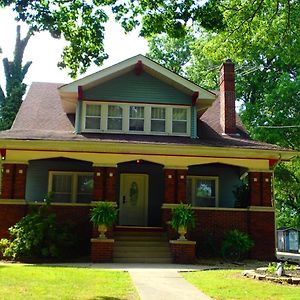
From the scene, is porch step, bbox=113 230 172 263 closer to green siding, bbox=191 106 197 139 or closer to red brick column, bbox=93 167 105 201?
red brick column, bbox=93 167 105 201

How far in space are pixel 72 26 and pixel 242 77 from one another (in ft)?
76.8

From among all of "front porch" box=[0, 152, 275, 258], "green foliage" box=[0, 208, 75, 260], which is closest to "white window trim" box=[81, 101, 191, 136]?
"front porch" box=[0, 152, 275, 258]

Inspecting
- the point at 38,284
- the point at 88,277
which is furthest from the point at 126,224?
the point at 38,284

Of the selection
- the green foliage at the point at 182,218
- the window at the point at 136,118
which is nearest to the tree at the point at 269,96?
the window at the point at 136,118

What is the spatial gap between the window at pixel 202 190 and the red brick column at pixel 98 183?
424 cm

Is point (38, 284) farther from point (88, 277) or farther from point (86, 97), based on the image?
point (86, 97)

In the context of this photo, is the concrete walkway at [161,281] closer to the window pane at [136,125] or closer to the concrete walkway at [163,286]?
the concrete walkway at [163,286]

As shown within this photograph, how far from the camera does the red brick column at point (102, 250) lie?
14.5m

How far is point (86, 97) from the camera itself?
1816 centimetres

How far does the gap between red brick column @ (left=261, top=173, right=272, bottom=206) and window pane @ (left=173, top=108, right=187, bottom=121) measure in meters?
3.88

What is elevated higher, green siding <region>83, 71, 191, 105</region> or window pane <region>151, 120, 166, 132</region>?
green siding <region>83, 71, 191, 105</region>

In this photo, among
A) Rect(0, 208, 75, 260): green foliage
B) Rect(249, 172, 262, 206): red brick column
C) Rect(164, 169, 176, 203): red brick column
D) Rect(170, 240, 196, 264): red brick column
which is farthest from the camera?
Rect(249, 172, 262, 206): red brick column

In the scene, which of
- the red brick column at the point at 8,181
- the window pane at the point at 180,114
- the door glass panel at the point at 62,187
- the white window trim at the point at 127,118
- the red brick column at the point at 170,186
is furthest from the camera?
the window pane at the point at 180,114

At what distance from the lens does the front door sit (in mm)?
18672
